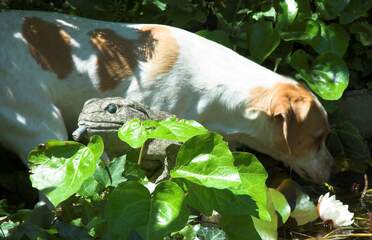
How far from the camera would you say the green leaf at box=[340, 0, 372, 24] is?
5035 millimetres

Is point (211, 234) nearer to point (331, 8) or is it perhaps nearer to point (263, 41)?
point (263, 41)

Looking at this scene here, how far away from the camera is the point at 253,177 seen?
297 cm

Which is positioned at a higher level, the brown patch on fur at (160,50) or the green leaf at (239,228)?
the brown patch on fur at (160,50)

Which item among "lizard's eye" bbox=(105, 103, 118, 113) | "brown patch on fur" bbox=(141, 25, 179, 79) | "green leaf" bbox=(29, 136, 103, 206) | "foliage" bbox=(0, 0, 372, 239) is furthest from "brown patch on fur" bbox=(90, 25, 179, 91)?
"green leaf" bbox=(29, 136, 103, 206)

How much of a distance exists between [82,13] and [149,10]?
44 centimetres

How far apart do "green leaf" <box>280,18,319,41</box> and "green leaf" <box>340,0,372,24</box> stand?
0.23 meters

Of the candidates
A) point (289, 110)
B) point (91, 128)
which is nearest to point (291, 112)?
point (289, 110)

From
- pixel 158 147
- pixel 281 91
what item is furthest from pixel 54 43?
pixel 281 91

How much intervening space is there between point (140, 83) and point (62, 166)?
130 centimetres

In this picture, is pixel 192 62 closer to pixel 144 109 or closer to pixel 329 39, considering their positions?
pixel 144 109

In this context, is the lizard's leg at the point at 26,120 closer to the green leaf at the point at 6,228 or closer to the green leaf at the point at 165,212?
the green leaf at the point at 6,228

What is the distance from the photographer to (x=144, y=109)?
343cm

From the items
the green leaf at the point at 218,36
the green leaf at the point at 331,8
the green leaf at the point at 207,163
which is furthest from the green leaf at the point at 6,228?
the green leaf at the point at 331,8

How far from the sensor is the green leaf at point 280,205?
3582 millimetres
